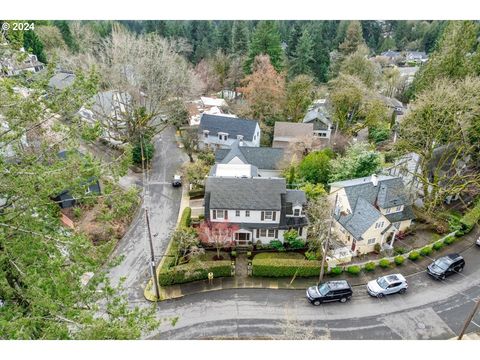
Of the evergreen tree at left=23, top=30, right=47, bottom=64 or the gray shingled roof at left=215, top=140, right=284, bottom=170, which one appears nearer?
the gray shingled roof at left=215, top=140, right=284, bottom=170

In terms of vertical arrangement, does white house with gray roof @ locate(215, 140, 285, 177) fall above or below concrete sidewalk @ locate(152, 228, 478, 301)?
above

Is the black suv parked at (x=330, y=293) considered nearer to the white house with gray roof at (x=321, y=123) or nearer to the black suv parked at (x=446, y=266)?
the black suv parked at (x=446, y=266)

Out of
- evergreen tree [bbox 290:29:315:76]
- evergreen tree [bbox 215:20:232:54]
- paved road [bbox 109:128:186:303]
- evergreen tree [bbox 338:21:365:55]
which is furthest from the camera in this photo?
evergreen tree [bbox 215:20:232:54]

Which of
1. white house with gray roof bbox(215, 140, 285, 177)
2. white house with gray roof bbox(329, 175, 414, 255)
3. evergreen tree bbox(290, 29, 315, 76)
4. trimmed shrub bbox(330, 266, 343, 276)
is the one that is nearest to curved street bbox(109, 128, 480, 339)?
trimmed shrub bbox(330, 266, 343, 276)

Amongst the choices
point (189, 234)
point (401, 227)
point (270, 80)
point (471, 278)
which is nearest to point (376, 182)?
point (401, 227)

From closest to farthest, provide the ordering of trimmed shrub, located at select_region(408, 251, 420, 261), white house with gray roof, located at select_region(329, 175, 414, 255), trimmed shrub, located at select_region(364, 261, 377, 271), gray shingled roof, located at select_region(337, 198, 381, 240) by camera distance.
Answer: trimmed shrub, located at select_region(364, 261, 377, 271), gray shingled roof, located at select_region(337, 198, 381, 240), trimmed shrub, located at select_region(408, 251, 420, 261), white house with gray roof, located at select_region(329, 175, 414, 255)

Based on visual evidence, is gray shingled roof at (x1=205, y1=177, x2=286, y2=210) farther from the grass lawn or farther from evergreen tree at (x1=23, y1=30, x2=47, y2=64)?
evergreen tree at (x1=23, y1=30, x2=47, y2=64)

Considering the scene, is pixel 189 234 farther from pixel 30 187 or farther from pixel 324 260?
pixel 30 187

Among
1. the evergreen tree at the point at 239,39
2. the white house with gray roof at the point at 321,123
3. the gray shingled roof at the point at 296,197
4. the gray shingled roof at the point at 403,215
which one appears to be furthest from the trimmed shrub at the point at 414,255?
the evergreen tree at the point at 239,39
